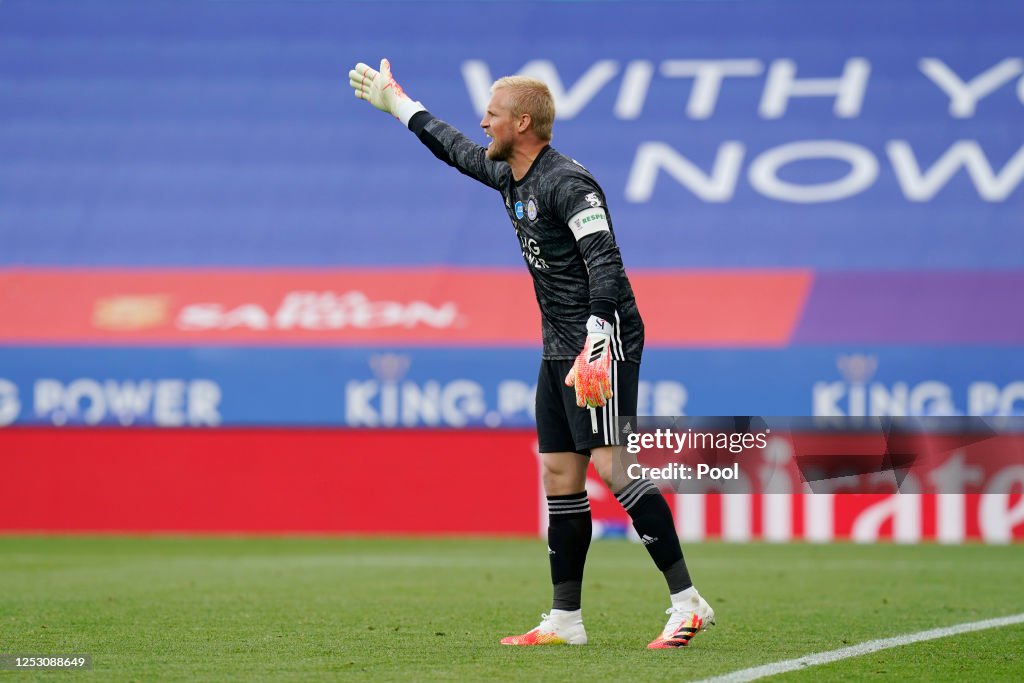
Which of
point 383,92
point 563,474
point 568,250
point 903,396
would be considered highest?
point 383,92

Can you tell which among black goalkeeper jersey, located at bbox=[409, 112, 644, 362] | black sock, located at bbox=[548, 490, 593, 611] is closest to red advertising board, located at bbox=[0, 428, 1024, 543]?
black sock, located at bbox=[548, 490, 593, 611]

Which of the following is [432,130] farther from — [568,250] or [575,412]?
[575,412]

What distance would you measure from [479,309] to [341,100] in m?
3.58

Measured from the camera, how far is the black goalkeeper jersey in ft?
17.6

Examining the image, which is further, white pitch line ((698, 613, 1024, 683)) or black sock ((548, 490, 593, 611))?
black sock ((548, 490, 593, 611))

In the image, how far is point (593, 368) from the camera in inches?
208

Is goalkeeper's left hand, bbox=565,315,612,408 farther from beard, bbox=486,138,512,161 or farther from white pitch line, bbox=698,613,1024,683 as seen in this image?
white pitch line, bbox=698,613,1024,683

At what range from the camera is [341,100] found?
A: 18172 mm

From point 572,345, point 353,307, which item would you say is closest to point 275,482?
point 353,307

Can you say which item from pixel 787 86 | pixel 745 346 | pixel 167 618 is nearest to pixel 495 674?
pixel 167 618

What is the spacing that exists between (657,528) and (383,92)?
75.1 inches

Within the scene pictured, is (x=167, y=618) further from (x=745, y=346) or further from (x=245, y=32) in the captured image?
(x=245, y=32)

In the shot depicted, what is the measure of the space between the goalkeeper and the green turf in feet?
0.90

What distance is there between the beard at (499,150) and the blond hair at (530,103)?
0.10 metres
